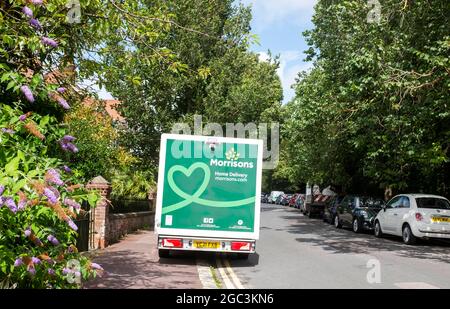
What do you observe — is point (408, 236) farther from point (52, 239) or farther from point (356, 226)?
point (52, 239)

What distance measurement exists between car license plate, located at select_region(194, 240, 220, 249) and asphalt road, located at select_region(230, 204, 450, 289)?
0.71 m

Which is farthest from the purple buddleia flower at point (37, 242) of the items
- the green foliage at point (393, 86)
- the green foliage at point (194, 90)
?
the green foliage at point (194, 90)

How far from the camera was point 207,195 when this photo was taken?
1172cm

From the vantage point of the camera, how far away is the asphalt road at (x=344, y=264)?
961 centimetres

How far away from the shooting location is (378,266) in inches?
460

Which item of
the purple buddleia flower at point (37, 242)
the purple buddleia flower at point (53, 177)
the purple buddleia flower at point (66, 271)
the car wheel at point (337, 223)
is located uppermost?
the purple buddleia flower at point (53, 177)

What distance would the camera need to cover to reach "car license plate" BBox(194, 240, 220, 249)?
1164 cm

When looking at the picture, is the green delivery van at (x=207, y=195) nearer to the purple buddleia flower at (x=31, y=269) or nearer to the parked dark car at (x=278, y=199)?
the purple buddleia flower at (x=31, y=269)

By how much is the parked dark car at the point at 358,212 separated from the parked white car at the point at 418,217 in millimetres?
2470

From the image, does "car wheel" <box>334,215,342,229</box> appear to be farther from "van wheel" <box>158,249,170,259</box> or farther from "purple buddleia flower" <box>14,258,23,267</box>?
"purple buddleia flower" <box>14,258,23,267</box>

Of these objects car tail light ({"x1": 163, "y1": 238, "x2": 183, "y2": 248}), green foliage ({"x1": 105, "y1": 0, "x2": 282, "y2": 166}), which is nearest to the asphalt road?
car tail light ({"x1": 163, "y1": 238, "x2": 183, "y2": 248})

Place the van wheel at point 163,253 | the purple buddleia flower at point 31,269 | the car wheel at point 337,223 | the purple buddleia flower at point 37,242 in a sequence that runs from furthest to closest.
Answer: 1. the car wheel at point 337,223
2. the van wheel at point 163,253
3. the purple buddleia flower at point 37,242
4. the purple buddleia flower at point 31,269

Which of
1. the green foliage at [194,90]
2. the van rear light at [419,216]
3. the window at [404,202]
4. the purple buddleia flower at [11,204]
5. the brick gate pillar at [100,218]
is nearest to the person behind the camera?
the purple buddleia flower at [11,204]

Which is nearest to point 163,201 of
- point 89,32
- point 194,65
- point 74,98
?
point 74,98
